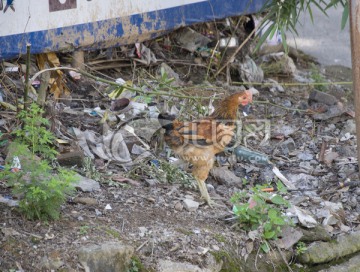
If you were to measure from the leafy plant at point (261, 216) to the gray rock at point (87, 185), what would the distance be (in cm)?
101

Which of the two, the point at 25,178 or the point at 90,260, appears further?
the point at 25,178

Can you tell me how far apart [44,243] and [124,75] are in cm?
338

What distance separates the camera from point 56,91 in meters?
6.88

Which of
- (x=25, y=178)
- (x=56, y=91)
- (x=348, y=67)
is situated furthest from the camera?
(x=348, y=67)

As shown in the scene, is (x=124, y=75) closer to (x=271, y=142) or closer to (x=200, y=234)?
(x=271, y=142)

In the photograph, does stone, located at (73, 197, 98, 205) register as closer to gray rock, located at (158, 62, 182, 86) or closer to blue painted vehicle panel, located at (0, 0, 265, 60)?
blue painted vehicle panel, located at (0, 0, 265, 60)

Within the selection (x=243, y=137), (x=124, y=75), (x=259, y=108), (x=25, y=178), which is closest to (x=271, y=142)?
(x=243, y=137)

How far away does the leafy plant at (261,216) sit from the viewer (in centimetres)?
518

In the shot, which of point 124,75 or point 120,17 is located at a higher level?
point 120,17

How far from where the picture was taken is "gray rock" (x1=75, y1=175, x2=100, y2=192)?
5402 mm

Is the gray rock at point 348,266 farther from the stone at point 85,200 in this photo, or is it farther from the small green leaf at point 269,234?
the stone at point 85,200

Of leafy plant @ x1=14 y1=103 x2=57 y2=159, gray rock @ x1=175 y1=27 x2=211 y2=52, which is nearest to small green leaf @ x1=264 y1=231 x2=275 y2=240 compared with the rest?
leafy plant @ x1=14 y1=103 x2=57 y2=159

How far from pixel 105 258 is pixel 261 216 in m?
1.22

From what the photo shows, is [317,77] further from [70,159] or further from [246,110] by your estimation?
[70,159]
